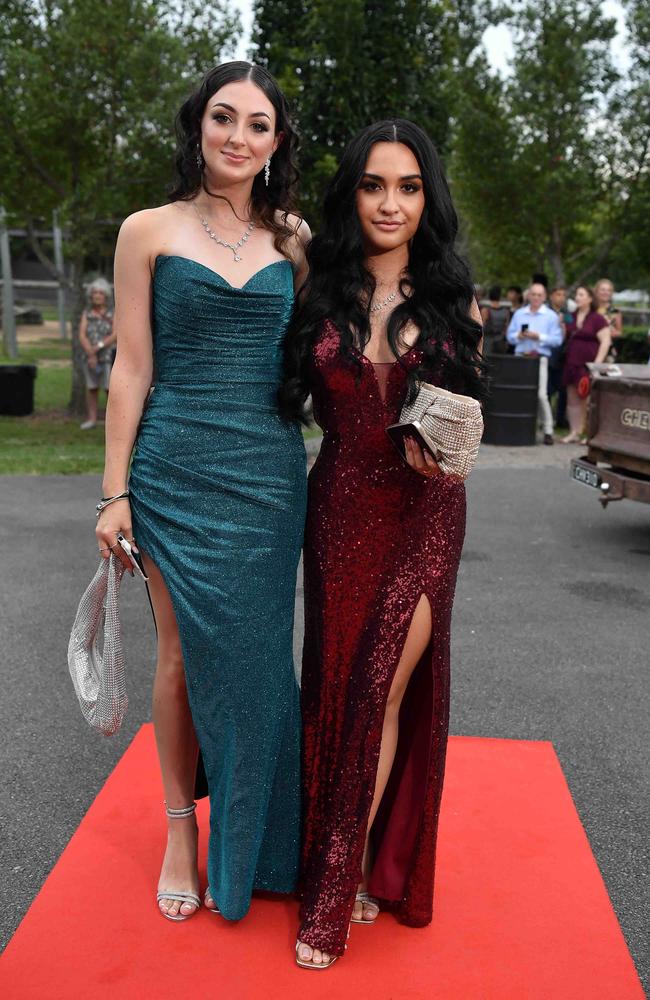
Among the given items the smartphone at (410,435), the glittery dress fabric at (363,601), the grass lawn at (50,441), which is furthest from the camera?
the grass lawn at (50,441)

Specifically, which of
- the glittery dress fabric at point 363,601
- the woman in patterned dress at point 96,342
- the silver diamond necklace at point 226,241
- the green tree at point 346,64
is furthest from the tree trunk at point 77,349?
the glittery dress fabric at point 363,601

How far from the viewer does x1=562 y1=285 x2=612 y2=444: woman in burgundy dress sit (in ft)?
39.4

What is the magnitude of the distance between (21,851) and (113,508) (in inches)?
52.9

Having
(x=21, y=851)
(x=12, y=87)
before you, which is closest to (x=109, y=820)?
(x=21, y=851)

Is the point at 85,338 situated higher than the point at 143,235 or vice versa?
the point at 143,235

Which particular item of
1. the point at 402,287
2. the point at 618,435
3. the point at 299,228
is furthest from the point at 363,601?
the point at 618,435

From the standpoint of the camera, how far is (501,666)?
197 inches

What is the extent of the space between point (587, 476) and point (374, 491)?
5520mm

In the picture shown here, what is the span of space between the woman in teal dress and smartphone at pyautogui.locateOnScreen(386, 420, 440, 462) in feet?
1.16

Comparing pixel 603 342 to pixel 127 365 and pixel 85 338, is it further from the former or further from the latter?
pixel 127 365

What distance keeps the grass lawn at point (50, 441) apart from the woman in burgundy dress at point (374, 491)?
4.82m

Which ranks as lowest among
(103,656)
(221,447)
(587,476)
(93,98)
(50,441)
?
(50,441)

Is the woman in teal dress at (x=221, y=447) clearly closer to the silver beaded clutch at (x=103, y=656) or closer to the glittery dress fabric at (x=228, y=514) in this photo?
the glittery dress fabric at (x=228, y=514)

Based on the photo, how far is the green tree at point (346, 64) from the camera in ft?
32.3
